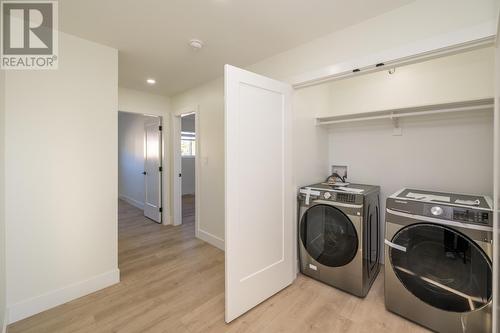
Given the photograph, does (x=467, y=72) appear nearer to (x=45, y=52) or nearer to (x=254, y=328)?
(x=254, y=328)

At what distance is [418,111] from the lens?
220cm

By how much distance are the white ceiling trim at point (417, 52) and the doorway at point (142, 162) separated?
128 inches

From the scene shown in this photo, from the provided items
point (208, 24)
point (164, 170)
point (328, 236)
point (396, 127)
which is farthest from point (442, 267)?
point (164, 170)

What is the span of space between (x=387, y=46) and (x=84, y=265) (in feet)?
10.7

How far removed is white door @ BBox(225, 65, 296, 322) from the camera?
1.65 meters

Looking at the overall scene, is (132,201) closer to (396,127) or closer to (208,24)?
(208,24)

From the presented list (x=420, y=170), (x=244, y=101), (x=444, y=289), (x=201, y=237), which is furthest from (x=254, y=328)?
(x=420, y=170)

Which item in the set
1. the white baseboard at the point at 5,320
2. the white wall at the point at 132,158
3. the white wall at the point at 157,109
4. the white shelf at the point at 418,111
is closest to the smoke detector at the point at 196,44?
the white shelf at the point at 418,111

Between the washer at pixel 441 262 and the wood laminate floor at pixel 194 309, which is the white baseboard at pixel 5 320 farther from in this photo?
the washer at pixel 441 262

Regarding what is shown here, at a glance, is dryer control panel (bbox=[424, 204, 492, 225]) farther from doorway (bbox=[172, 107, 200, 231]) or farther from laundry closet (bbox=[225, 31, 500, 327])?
doorway (bbox=[172, 107, 200, 231])

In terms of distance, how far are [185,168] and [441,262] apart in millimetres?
6728

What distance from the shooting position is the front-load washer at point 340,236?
1.97 meters

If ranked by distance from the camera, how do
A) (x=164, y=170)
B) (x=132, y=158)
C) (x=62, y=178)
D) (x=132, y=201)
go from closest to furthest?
1. (x=62, y=178)
2. (x=164, y=170)
3. (x=132, y=158)
4. (x=132, y=201)

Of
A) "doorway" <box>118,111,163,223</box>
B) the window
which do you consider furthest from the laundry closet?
the window
